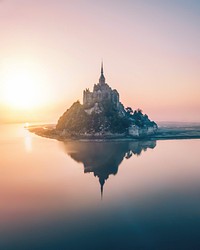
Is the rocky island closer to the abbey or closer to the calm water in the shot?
the abbey

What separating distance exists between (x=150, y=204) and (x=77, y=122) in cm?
10017

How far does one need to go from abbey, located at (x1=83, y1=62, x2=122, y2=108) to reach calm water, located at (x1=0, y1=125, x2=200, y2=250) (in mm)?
81828

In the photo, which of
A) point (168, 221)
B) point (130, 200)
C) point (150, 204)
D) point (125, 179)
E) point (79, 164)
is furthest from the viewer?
point (79, 164)

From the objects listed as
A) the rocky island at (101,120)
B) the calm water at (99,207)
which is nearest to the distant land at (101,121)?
the rocky island at (101,120)

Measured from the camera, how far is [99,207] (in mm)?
29750

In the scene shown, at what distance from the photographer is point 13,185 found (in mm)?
41000

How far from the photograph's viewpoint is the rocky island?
406 ft

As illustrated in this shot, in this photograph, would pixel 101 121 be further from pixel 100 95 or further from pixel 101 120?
pixel 100 95

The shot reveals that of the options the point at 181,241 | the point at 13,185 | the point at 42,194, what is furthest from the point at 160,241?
Answer: the point at 13,185

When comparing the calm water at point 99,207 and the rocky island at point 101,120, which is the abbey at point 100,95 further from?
the calm water at point 99,207

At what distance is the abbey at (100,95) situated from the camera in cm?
13512

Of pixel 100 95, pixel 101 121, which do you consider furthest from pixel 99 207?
pixel 100 95

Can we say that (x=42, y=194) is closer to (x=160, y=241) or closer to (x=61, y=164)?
(x=160, y=241)

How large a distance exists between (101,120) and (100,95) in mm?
17393
